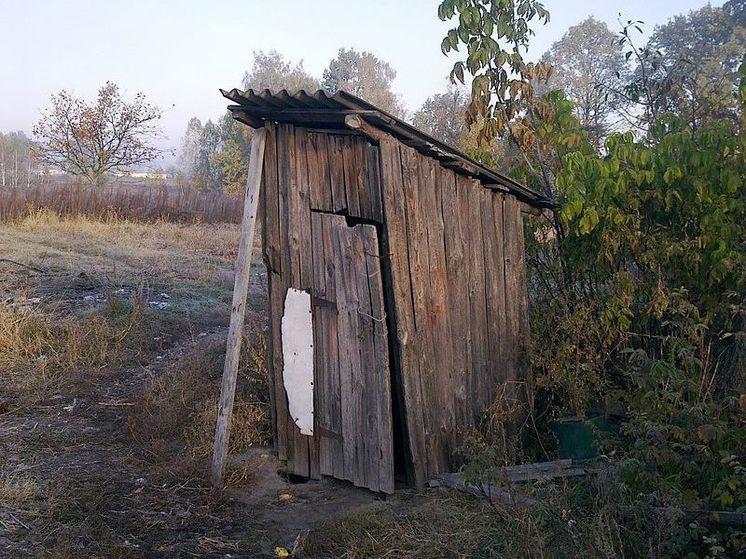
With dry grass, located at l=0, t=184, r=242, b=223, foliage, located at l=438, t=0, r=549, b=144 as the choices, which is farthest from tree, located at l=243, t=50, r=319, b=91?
foliage, located at l=438, t=0, r=549, b=144

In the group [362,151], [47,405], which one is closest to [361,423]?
[362,151]

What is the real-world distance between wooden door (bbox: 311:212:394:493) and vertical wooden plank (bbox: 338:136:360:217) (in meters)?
0.14

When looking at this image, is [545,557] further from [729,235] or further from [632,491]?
[729,235]

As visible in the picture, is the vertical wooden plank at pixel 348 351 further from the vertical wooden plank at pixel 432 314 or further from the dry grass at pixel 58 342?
the dry grass at pixel 58 342

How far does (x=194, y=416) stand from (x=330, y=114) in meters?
3.01

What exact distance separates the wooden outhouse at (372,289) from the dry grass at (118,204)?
1488 cm

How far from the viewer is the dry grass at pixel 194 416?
5895 millimetres

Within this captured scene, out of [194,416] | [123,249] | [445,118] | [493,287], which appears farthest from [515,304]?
[445,118]

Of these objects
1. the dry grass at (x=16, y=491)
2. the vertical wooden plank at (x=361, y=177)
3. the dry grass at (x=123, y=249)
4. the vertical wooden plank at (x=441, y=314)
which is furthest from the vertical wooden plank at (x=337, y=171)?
the dry grass at (x=123, y=249)

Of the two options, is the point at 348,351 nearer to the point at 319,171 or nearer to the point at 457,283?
the point at 457,283

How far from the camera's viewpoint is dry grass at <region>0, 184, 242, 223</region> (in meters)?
19.1

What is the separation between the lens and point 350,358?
5418mm

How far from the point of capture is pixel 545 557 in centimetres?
370

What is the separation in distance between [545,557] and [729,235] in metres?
3.10
